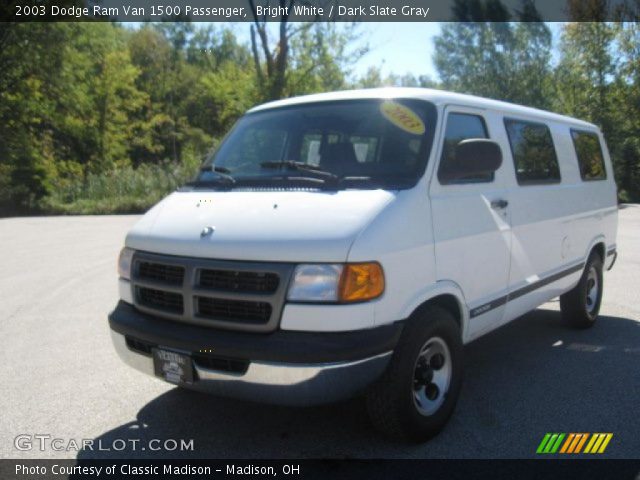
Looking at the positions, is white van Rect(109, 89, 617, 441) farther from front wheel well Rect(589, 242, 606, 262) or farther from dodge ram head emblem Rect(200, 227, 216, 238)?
front wheel well Rect(589, 242, 606, 262)

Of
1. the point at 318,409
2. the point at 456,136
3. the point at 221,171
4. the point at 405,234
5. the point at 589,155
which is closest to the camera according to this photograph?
the point at 405,234

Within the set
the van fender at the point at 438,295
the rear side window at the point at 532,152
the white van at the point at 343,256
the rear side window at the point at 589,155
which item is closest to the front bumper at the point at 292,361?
the white van at the point at 343,256

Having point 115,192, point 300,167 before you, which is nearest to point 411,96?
point 300,167

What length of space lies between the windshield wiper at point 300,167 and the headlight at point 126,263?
1076 millimetres

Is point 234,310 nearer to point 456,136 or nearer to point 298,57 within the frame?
point 456,136

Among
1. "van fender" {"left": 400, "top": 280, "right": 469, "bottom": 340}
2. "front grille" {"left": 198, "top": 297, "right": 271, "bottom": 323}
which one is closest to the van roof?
"van fender" {"left": 400, "top": 280, "right": 469, "bottom": 340}

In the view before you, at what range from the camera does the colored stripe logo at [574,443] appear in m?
3.48

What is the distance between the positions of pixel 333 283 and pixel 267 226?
0.51m

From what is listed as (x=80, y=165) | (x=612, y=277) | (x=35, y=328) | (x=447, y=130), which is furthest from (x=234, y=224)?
(x=80, y=165)

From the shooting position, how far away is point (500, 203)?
421 cm

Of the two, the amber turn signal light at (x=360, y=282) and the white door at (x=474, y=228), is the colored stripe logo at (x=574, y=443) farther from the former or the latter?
the amber turn signal light at (x=360, y=282)

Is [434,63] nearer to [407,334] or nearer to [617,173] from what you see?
[617,173]
